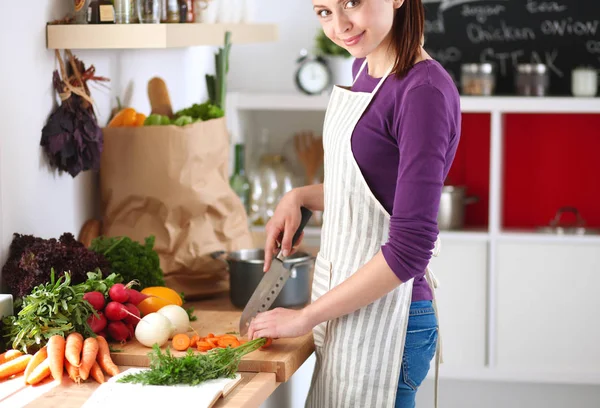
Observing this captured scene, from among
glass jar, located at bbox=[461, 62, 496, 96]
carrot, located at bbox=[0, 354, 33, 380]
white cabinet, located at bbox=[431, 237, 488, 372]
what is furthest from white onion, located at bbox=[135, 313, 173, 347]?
glass jar, located at bbox=[461, 62, 496, 96]

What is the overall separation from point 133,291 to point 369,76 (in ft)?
2.05

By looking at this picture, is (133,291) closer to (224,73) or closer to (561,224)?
(224,73)

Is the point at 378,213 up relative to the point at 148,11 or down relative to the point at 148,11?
down

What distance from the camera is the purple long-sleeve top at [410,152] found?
1.45m

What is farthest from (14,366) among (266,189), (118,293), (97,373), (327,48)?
(327,48)

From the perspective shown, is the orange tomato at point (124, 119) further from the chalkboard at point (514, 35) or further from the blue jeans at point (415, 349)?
the chalkboard at point (514, 35)

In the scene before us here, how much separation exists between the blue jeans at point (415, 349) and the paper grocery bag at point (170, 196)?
0.68m

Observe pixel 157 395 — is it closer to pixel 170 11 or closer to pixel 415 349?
pixel 415 349

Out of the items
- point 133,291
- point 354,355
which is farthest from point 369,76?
point 133,291

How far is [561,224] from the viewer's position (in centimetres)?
357

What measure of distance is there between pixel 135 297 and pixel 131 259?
0.51 ft

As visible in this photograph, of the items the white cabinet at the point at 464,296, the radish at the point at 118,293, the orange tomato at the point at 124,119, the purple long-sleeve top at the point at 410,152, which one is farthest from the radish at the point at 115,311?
the white cabinet at the point at 464,296

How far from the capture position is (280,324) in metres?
1.66

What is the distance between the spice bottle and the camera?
1998 mm
